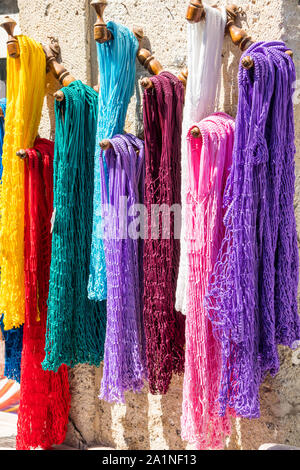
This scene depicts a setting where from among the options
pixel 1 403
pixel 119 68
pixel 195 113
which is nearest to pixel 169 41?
pixel 119 68

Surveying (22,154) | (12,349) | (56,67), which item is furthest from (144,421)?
(56,67)

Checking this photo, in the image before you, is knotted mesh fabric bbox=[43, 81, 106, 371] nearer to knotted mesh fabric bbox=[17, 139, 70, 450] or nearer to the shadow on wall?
knotted mesh fabric bbox=[17, 139, 70, 450]

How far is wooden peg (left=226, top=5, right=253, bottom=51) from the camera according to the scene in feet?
4.39

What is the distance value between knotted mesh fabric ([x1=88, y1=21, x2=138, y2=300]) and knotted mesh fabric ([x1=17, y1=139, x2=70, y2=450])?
0.19 m

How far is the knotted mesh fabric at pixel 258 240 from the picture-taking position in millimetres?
1211

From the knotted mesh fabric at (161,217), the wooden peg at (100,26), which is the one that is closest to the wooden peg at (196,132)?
the knotted mesh fabric at (161,217)

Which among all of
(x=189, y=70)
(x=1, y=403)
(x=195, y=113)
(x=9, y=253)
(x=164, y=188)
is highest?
(x=189, y=70)

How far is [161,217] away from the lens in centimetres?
138

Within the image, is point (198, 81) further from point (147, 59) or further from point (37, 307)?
point (37, 307)

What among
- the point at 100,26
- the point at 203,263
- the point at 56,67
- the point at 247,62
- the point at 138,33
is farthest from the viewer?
the point at 56,67

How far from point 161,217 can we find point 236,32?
473 millimetres

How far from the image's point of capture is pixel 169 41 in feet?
5.00

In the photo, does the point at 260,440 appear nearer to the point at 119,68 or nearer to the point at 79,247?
the point at 79,247

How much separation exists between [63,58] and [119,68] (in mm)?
309
